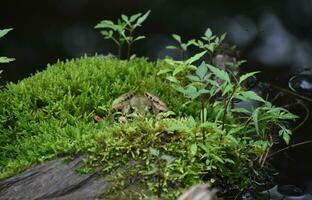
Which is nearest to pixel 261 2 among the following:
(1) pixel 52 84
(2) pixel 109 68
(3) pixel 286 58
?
(3) pixel 286 58

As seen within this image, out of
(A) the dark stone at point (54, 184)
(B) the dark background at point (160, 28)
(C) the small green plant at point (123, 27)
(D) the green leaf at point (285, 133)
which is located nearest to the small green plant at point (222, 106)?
(D) the green leaf at point (285, 133)

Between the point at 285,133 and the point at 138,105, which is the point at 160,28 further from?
the point at 285,133

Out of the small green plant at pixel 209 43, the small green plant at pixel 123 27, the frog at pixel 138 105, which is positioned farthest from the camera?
the small green plant at pixel 123 27

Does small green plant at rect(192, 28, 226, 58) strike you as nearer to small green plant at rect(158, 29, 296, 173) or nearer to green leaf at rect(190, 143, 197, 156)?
small green plant at rect(158, 29, 296, 173)

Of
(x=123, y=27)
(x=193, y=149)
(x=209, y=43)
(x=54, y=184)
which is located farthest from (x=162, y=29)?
(x=54, y=184)

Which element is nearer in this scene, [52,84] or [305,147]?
[52,84]

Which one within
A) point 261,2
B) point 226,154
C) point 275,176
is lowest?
point 275,176

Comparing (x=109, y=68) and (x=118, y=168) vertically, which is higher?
(x=109, y=68)

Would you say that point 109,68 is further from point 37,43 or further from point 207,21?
point 207,21

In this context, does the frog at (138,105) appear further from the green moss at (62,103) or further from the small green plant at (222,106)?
the small green plant at (222,106)
